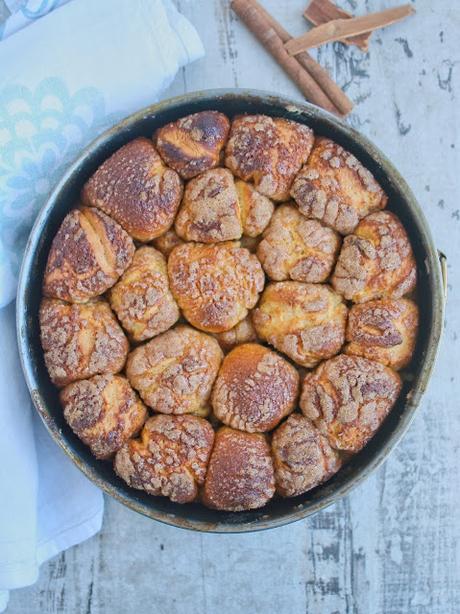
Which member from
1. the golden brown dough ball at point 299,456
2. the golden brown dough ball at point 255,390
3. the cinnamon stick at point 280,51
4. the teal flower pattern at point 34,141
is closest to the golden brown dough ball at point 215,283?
the golden brown dough ball at point 255,390

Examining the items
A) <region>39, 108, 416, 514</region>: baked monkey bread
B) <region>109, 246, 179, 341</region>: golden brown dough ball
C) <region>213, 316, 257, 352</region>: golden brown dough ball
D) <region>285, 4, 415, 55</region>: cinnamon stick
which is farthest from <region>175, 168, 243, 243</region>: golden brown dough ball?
<region>285, 4, 415, 55</region>: cinnamon stick

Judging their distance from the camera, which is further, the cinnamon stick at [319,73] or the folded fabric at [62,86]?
the cinnamon stick at [319,73]

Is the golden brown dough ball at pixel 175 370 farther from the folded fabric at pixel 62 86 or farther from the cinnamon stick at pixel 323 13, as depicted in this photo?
the cinnamon stick at pixel 323 13

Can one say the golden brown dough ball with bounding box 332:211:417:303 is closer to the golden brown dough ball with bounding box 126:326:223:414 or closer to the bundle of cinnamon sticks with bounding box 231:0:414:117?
the golden brown dough ball with bounding box 126:326:223:414

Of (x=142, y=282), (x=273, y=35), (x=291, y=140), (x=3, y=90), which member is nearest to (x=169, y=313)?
(x=142, y=282)

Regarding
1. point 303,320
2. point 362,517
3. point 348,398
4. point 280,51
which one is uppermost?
point 280,51

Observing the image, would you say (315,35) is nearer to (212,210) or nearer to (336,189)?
(336,189)

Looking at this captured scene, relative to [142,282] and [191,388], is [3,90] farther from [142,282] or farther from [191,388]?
[191,388]

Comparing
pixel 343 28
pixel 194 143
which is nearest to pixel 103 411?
pixel 194 143
